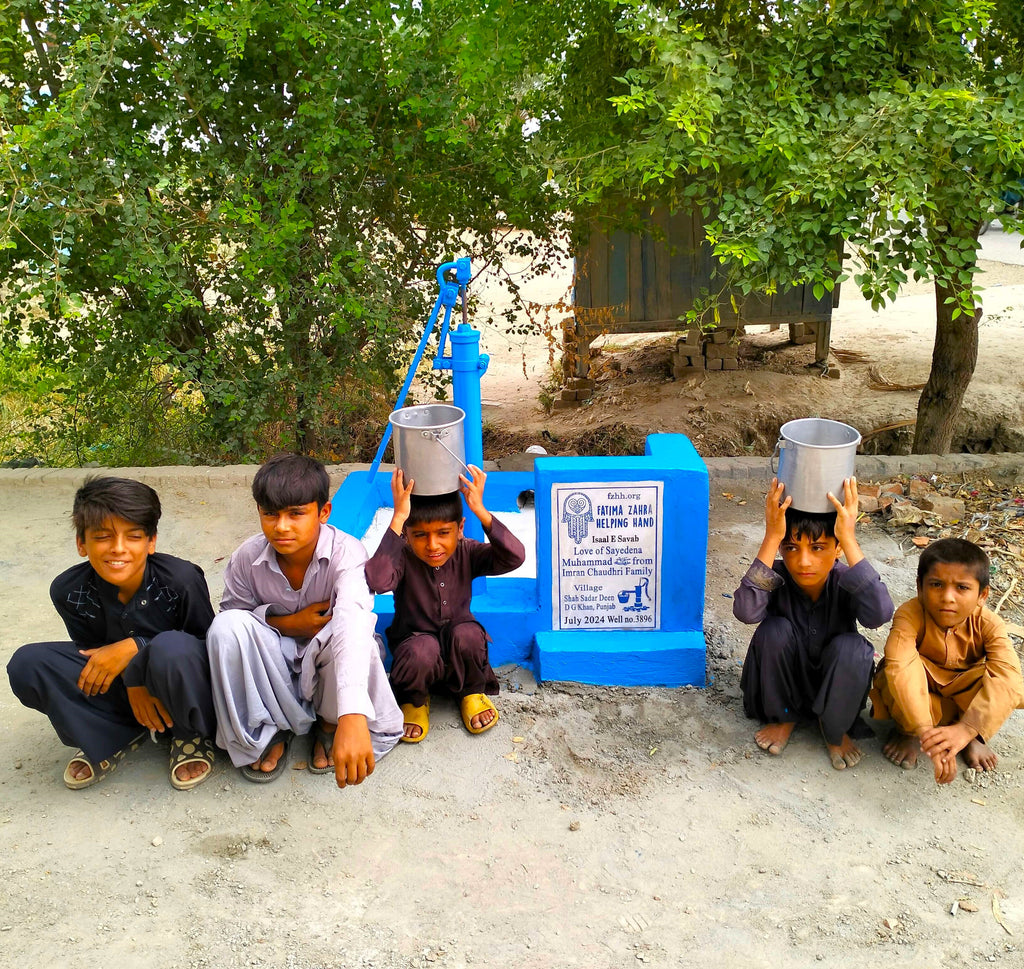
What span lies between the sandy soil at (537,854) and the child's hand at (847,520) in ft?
2.40

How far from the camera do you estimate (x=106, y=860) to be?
8.84 feet

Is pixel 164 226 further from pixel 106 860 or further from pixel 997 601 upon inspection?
pixel 997 601

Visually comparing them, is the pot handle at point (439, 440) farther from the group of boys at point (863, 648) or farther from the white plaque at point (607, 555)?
the group of boys at point (863, 648)

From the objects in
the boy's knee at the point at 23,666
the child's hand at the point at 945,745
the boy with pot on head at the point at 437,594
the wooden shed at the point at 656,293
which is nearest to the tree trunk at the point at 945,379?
the wooden shed at the point at 656,293

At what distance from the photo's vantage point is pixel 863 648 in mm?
2920

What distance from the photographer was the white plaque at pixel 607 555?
340 cm

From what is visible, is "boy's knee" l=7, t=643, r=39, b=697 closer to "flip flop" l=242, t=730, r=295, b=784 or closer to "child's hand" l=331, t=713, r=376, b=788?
"flip flop" l=242, t=730, r=295, b=784

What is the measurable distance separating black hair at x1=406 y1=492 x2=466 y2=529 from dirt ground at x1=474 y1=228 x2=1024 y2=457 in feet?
10.3

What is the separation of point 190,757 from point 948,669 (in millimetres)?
2431

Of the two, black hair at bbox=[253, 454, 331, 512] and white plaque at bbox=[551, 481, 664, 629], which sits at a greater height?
black hair at bbox=[253, 454, 331, 512]

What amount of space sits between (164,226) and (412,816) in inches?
138

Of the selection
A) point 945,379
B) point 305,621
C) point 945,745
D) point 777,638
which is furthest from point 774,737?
point 945,379

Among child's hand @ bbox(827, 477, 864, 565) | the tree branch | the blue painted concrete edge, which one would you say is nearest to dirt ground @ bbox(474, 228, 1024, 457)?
the tree branch

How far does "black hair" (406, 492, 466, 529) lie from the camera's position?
123 inches
